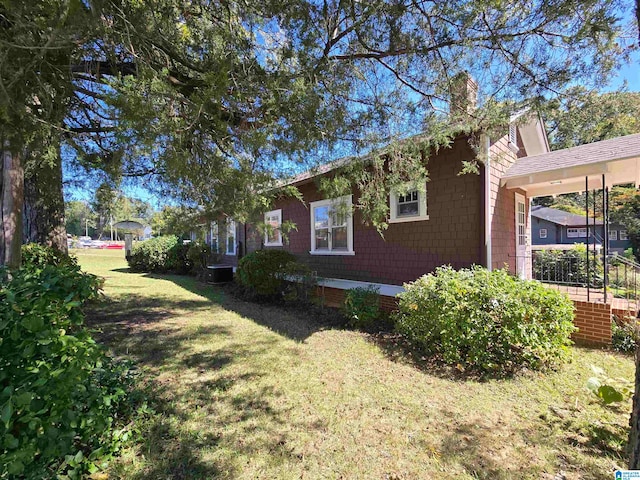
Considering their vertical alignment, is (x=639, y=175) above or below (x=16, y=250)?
above

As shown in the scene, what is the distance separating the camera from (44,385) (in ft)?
5.57

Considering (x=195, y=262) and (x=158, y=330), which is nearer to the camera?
(x=158, y=330)

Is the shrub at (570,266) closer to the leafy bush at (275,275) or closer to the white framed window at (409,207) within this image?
the white framed window at (409,207)

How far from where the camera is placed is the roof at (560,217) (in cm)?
2319

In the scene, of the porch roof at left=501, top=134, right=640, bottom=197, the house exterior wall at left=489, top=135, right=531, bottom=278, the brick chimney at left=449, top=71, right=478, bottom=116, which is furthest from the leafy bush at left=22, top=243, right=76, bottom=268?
the porch roof at left=501, top=134, right=640, bottom=197

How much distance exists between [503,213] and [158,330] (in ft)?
24.6

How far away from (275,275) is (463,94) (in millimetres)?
5981

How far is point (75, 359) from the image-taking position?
184cm

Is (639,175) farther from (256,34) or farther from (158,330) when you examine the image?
(158,330)

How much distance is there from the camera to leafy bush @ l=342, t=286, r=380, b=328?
6082 mm

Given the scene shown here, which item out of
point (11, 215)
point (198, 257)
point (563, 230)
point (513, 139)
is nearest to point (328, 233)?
point (513, 139)

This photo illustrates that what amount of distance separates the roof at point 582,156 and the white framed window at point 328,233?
13.0ft

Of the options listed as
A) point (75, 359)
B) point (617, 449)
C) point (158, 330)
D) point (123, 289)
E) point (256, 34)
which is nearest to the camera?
point (75, 359)

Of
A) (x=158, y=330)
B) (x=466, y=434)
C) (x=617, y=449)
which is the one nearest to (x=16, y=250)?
(x=158, y=330)
